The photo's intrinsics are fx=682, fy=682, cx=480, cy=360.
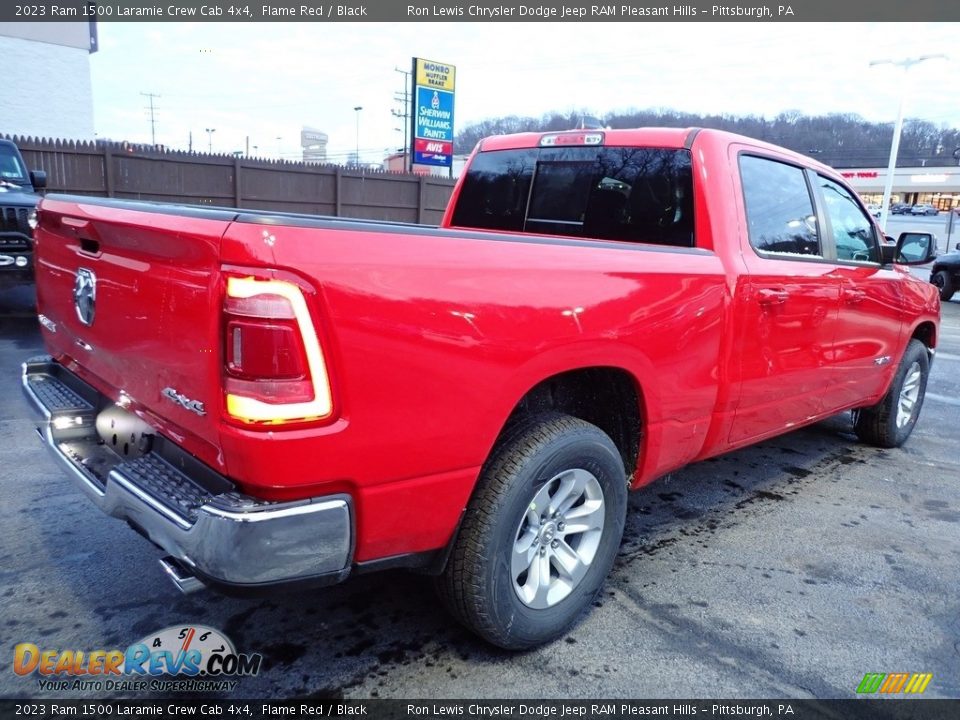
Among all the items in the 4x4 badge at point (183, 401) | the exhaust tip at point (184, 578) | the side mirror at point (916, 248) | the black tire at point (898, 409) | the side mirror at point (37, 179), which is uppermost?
the side mirror at point (37, 179)

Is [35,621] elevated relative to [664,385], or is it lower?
lower

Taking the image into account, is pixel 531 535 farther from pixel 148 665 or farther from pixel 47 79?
pixel 47 79

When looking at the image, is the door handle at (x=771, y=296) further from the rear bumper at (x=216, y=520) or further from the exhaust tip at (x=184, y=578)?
the exhaust tip at (x=184, y=578)

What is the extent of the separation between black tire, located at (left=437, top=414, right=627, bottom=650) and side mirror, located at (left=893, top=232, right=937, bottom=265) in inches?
130

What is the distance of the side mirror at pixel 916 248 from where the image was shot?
15.2ft

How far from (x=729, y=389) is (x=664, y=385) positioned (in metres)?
0.51

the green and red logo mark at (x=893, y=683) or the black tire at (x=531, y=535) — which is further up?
the black tire at (x=531, y=535)

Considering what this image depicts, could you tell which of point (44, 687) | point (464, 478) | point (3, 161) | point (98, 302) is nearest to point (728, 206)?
point (464, 478)

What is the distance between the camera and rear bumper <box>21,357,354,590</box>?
5.57 ft

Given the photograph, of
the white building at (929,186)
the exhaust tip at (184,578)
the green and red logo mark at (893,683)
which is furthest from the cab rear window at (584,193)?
the white building at (929,186)

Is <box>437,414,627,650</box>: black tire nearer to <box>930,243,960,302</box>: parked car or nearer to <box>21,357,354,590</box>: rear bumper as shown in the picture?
<box>21,357,354,590</box>: rear bumper

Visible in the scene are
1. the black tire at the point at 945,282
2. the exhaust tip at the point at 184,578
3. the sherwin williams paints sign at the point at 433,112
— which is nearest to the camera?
the exhaust tip at the point at 184,578

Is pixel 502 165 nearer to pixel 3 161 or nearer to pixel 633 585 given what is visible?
pixel 633 585

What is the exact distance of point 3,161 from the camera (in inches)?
341
